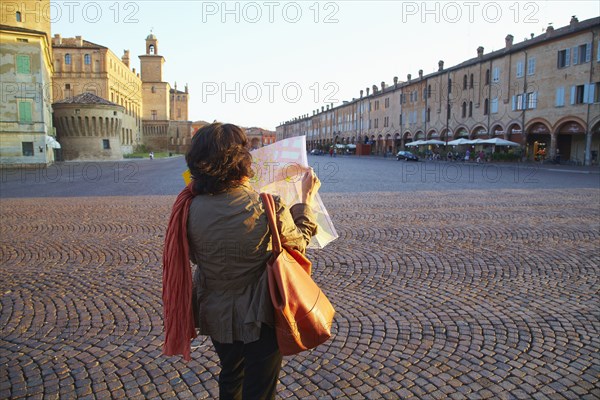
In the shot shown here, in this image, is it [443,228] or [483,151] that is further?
[483,151]

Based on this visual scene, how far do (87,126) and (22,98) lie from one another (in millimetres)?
14545

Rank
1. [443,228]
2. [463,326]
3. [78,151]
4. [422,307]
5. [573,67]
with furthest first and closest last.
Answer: [78,151], [573,67], [443,228], [422,307], [463,326]

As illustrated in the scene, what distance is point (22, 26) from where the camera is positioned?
3900 cm

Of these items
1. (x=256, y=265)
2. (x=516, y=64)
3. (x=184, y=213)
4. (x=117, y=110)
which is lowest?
(x=256, y=265)

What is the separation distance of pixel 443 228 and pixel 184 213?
819cm

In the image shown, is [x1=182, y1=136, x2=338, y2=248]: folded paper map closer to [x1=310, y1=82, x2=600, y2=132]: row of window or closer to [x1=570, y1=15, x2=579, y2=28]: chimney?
[x1=310, y1=82, x2=600, y2=132]: row of window

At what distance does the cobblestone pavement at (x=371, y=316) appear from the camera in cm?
346

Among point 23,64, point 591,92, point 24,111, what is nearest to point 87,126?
point 24,111

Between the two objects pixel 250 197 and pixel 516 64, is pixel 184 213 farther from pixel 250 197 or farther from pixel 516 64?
pixel 516 64

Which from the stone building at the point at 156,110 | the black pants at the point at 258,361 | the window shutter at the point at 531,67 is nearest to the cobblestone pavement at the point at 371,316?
the black pants at the point at 258,361

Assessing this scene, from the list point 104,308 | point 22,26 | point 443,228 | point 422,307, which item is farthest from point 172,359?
point 22,26

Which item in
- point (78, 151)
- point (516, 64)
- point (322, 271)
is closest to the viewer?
point (322, 271)

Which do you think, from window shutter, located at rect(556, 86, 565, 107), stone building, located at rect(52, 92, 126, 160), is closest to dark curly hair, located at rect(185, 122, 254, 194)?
window shutter, located at rect(556, 86, 565, 107)

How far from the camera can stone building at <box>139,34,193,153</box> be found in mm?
90000
